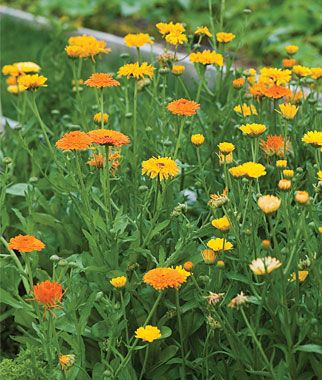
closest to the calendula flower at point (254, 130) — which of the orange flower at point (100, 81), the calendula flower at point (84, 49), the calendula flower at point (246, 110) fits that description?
the orange flower at point (100, 81)

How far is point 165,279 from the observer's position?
5.98 feet

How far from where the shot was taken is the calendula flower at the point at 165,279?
181 centimetres

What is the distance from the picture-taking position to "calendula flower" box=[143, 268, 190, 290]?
181 cm

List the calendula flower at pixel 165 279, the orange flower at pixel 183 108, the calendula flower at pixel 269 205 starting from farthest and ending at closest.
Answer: the orange flower at pixel 183 108 < the calendula flower at pixel 165 279 < the calendula flower at pixel 269 205

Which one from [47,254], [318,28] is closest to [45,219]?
[47,254]

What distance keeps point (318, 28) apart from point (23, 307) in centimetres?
302

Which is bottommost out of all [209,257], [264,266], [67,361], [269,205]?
[67,361]

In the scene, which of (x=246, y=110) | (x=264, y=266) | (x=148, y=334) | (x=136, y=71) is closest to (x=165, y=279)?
(x=148, y=334)

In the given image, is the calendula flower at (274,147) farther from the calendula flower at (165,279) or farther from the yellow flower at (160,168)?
the calendula flower at (165,279)

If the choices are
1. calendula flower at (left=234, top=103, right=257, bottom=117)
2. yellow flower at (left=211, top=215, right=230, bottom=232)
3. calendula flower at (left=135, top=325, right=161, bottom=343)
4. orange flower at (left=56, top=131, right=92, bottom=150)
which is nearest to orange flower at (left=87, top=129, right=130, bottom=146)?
orange flower at (left=56, top=131, right=92, bottom=150)

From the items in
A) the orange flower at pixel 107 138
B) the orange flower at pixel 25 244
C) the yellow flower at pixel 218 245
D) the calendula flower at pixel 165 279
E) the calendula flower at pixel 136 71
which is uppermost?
the calendula flower at pixel 136 71

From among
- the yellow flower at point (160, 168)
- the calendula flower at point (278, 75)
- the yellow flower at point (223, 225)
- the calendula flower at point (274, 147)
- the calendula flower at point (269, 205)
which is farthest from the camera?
the calendula flower at point (278, 75)

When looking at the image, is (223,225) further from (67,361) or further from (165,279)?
(67,361)

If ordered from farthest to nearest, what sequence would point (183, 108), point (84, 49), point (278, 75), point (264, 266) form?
point (84, 49) → point (278, 75) → point (183, 108) → point (264, 266)
